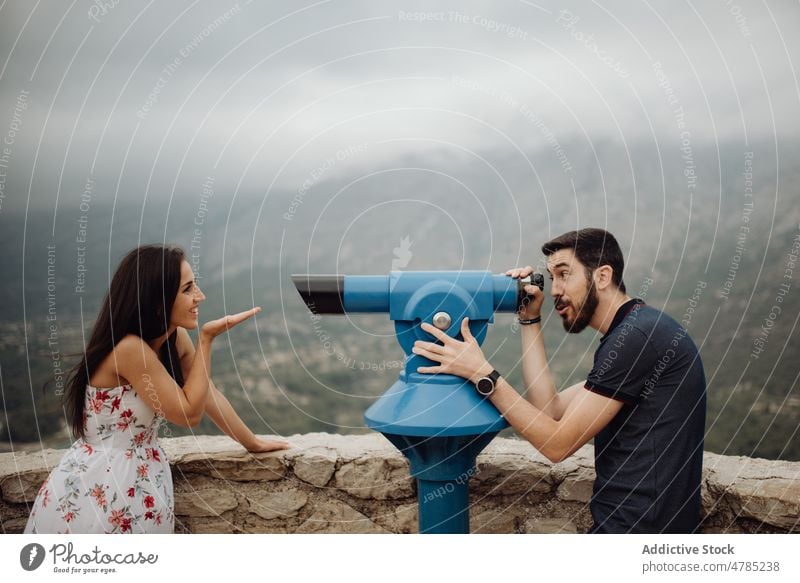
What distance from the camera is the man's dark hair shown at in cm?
194

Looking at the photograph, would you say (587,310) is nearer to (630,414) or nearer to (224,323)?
(630,414)

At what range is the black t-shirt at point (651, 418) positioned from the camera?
1.76 metres

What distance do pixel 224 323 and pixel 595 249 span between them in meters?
1.05

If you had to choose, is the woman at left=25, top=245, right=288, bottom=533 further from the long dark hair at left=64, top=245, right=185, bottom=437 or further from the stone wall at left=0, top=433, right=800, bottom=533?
the stone wall at left=0, top=433, right=800, bottom=533

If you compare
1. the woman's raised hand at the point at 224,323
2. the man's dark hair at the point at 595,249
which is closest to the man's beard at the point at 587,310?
the man's dark hair at the point at 595,249

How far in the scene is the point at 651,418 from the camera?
1803 mm

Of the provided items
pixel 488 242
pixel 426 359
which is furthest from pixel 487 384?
pixel 488 242

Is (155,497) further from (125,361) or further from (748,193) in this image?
(748,193)

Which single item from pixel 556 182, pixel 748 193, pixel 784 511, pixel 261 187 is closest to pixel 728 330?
pixel 748 193

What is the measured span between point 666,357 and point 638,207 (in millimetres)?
875

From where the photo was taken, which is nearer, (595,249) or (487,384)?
(487,384)

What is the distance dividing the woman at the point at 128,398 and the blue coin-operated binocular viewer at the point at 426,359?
13.1 inches

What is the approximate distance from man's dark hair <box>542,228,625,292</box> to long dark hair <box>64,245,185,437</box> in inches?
43.8

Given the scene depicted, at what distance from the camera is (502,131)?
2.35 metres
